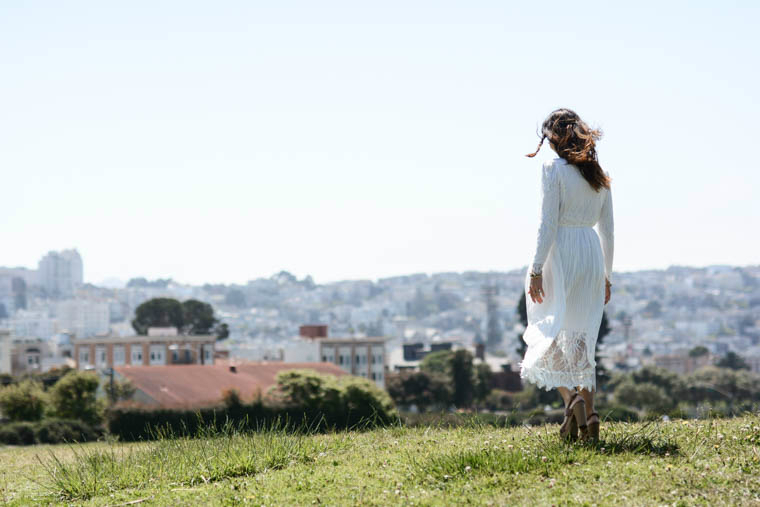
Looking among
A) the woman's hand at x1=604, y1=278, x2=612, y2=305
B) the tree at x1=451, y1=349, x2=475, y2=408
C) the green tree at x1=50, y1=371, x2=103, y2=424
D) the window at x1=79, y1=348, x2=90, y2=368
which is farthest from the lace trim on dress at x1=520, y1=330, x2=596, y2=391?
the window at x1=79, y1=348, x2=90, y2=368

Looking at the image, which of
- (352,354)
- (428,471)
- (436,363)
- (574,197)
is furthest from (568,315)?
(436,363)

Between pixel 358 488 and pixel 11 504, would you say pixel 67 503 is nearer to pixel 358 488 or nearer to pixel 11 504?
pixel 11 504

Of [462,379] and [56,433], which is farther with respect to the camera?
[462,379]

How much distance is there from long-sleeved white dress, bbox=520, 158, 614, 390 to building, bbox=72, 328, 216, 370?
87.5m

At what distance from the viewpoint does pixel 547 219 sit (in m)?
6.98

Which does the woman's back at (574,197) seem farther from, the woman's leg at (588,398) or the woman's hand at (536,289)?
the woman's leg at (588,398)

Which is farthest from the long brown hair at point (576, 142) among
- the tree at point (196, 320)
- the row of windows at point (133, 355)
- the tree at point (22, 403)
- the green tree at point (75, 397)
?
the tree at point (196, 320)

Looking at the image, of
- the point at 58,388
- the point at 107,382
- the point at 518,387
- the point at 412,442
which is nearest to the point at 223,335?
the point at 518,387

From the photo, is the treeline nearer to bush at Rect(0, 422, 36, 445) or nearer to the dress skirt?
bush at Rect(0, 422, 36, 445)

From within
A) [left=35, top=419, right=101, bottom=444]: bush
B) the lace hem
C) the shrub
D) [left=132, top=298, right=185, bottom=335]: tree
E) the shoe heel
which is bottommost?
the shrub

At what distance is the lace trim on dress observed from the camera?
6.80 m

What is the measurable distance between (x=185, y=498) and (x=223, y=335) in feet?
395

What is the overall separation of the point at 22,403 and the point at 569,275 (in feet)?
117

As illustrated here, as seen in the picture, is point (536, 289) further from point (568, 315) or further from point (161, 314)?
point (161, 314)
